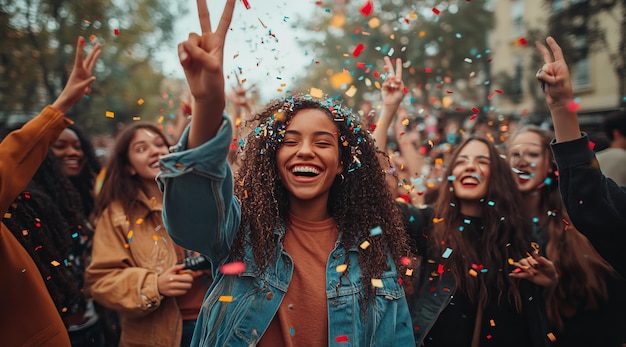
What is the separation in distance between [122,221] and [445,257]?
2153mm

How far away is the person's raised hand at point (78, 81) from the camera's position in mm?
2590

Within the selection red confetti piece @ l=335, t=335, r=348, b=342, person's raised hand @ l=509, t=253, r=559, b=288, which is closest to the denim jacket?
red confetti piece @ l=335, t=335, r=348, b=342

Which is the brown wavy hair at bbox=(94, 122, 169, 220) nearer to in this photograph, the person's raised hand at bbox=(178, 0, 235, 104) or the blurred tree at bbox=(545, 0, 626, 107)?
the person's raised hand at bbox=(178, 0, 235, 104)

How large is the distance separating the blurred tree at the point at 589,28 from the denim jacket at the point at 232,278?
407 inches

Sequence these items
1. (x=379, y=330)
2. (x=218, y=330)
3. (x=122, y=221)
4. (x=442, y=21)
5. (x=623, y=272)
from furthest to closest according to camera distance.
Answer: (x=442, y=21)
(x=122, y=221)
(x=623, y=272)
(x=379, y=330)
(x=218, y=330)

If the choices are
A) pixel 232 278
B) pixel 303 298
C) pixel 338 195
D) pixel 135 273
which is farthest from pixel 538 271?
pixel 135 273

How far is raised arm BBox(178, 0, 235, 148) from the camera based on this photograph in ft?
5.34

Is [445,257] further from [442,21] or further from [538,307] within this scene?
[442,21]

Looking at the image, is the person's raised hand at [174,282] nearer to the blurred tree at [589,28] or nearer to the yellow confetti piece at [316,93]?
the yellow confetti piece at [316,93]

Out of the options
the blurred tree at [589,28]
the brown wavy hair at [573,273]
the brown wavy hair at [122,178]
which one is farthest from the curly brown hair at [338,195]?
the blurred tree at [589,28]

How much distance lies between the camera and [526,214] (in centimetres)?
343

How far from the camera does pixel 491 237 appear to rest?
10.5 ft

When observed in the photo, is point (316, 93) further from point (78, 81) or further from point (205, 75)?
point (78, 81)

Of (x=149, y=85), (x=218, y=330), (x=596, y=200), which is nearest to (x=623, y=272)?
(x=596, y=200)
